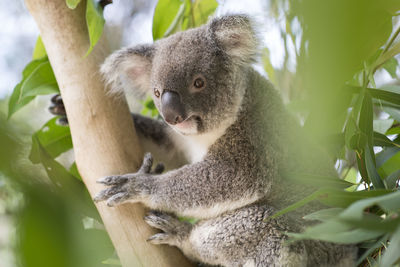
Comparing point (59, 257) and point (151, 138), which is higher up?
point (59, 257)

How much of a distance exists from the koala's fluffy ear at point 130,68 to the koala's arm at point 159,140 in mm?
235

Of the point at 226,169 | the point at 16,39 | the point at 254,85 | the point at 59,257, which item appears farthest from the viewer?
the point at 16,39

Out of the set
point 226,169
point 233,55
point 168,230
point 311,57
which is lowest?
point 168,230

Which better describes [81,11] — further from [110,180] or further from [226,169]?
[226,169]

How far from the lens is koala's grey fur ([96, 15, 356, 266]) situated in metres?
1.98

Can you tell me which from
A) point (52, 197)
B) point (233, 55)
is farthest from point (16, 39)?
point (52, 197)

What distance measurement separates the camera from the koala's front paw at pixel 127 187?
1.87 meters

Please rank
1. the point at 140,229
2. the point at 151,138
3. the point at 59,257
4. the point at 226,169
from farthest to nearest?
the point at 151,138 < the point at 226,169 < the point at 140,229 < the point at 59,257

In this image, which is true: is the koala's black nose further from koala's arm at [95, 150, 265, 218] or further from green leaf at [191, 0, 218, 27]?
green leaf at [191, 0, 218, 27]

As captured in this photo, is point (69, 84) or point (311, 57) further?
point (69, 84)

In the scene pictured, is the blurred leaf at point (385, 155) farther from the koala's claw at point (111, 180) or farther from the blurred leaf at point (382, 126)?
the koala's claw at point (111, 180)

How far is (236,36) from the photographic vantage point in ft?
7.44

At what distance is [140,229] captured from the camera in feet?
6.09

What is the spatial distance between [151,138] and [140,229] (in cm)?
88
